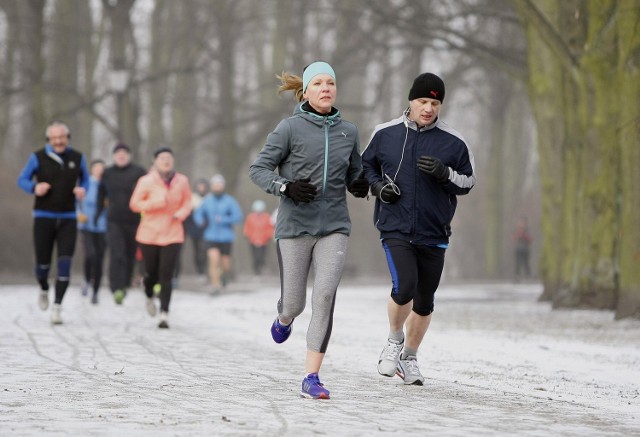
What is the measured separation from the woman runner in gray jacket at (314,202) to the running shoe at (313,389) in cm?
1

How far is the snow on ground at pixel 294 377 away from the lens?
7.22 meters

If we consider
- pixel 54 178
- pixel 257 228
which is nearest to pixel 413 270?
pixel 54 178

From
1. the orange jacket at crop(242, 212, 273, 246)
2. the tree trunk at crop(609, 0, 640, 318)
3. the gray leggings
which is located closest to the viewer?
the gray leggings

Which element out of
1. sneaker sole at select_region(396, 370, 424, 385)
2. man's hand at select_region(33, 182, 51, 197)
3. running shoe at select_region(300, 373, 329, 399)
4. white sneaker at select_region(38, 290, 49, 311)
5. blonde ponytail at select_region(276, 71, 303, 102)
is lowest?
white sneaker at select_region(38, 290, 49, 311)

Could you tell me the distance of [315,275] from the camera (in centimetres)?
848

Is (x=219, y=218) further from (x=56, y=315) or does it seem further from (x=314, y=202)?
(x=314, y=202)

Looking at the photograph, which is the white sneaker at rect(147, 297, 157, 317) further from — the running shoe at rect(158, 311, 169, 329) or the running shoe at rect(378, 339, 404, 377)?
the running shoe at rect(378, 339, 404, 377)

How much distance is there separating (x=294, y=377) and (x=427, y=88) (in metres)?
2.19

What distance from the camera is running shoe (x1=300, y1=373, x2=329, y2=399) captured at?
821cm

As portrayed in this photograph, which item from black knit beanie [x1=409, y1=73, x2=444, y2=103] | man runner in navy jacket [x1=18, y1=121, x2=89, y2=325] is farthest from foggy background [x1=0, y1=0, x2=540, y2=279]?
black knit beanie [x1=409, y1=73, x2=444, y2=103]

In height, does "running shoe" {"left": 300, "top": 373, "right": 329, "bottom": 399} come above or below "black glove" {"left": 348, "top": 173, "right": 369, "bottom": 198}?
below

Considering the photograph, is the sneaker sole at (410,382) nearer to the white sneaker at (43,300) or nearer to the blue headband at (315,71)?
the blue headband at (315,71)

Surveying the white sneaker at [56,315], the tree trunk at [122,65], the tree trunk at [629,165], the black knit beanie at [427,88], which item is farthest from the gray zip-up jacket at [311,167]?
the tree trunk at [122,65]

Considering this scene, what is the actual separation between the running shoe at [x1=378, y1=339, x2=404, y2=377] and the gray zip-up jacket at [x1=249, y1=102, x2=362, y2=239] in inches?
39.8
